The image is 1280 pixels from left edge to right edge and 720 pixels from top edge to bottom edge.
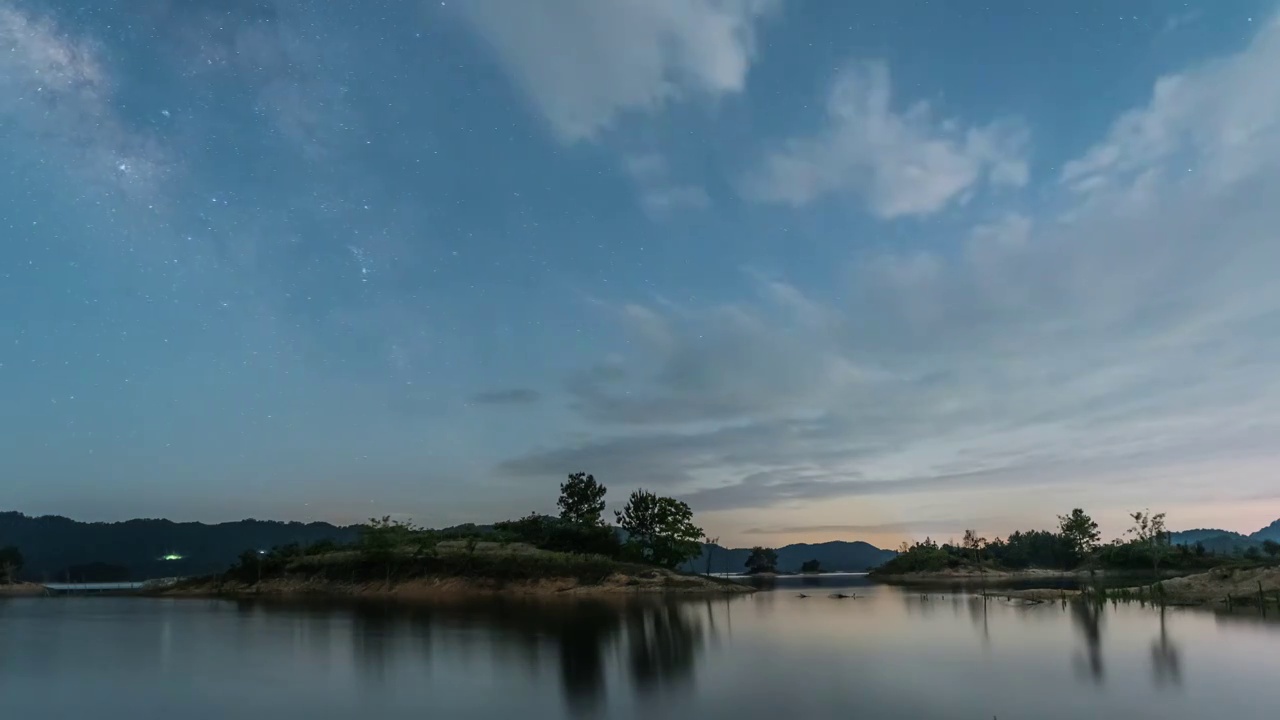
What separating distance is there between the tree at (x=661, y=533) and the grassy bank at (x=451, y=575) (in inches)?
181

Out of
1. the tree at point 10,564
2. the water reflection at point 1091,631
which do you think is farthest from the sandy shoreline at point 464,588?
the water reflection at point 1091,631

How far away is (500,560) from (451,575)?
668 cm

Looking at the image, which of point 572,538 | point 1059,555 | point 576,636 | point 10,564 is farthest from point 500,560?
point 1059,555

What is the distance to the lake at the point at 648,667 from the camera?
22.2 m

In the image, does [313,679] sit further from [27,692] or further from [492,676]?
[27,692]

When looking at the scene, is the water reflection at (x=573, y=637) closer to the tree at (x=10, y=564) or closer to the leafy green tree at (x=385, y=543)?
the leafy green tree at (x=385, y=543)

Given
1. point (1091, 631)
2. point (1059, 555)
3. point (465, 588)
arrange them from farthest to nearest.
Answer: point (1059, 555)
point (465, 588)
point (1091, 631)

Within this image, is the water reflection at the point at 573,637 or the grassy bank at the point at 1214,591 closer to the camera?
the water reflection at the point at 573,637

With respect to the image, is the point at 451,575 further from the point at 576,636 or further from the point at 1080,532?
the point at 1080,532

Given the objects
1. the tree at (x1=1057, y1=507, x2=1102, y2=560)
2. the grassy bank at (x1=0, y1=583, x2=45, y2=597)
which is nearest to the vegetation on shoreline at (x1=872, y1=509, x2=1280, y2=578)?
the tree at (x1=1057, y1=507, x2=1102, y2=560)

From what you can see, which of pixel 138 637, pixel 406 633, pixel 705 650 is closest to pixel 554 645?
pixel 705 650

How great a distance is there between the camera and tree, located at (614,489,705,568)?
10262 cm

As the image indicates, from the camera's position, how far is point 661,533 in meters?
104

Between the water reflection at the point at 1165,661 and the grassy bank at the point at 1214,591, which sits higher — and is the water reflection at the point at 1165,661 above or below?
above
